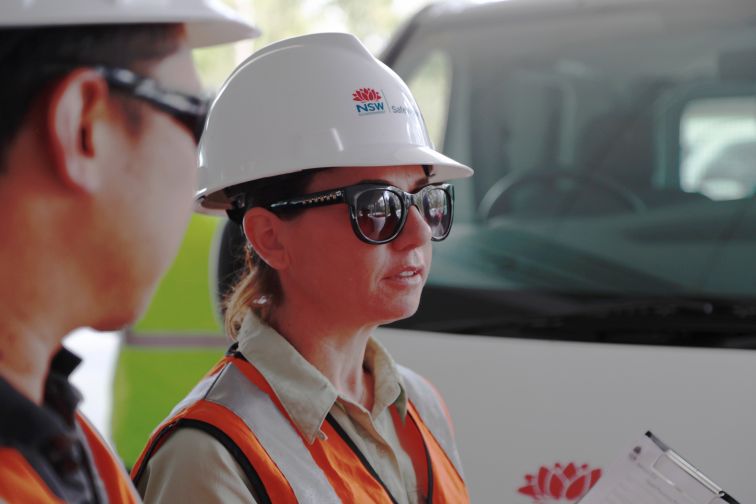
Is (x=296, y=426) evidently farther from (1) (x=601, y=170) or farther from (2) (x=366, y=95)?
(1) (x=601, y=170)

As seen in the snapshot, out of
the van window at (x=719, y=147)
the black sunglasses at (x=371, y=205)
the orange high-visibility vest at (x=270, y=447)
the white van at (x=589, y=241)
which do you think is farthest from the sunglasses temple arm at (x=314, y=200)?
the van window at (x=719, y=147)

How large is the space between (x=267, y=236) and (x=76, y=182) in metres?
0.80

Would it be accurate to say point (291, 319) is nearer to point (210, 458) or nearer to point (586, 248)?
point (210, 458)

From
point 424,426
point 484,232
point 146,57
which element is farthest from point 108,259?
point 484,232

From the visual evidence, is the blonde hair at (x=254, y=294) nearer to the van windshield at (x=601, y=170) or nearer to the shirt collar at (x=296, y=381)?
the shirt collar at (x=296, y=381)

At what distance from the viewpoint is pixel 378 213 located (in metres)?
1.45

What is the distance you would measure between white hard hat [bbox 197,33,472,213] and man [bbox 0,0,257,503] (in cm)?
61

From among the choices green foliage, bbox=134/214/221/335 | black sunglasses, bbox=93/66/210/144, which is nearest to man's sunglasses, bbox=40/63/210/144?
black sunglasses, bbox=93/66/210/144

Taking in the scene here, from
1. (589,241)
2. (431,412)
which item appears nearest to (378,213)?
(431,412)

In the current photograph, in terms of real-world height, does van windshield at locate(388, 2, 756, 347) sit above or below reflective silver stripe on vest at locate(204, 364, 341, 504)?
above

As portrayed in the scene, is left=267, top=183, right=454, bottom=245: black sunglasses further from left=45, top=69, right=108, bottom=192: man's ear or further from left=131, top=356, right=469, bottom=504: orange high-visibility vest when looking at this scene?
left=45, top=69, right=108, bottom=192: man's ear

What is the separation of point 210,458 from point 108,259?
0.61m

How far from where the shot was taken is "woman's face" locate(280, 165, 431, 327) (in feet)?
4.85

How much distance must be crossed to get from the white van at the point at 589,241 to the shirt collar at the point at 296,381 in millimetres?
575
